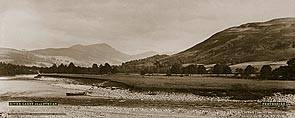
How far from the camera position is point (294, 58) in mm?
14125

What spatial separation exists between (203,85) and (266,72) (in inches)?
102

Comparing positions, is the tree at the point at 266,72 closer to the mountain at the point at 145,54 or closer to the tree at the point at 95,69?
the mountain at the point at 145,54

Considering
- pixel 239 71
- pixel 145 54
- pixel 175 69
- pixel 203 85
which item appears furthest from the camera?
pixel 175 69

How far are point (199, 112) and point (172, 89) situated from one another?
6.69 feet

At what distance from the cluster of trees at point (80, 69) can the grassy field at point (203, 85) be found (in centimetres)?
22

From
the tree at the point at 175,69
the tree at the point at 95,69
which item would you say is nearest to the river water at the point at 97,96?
the tree at the point at 95,69

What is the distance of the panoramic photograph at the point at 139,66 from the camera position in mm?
13352

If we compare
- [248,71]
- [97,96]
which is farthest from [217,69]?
[97,96]

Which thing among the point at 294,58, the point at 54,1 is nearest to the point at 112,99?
the point at 54,1

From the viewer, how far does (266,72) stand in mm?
14117

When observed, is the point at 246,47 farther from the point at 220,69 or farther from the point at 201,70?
the point at 201,70

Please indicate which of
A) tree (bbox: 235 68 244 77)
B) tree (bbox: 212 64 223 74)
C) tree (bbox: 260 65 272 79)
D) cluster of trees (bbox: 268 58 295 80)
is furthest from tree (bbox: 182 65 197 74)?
cluster of trees (bbox: 268 58 295 80)

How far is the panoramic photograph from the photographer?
13.4 meters

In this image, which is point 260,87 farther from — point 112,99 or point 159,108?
point 112,99
